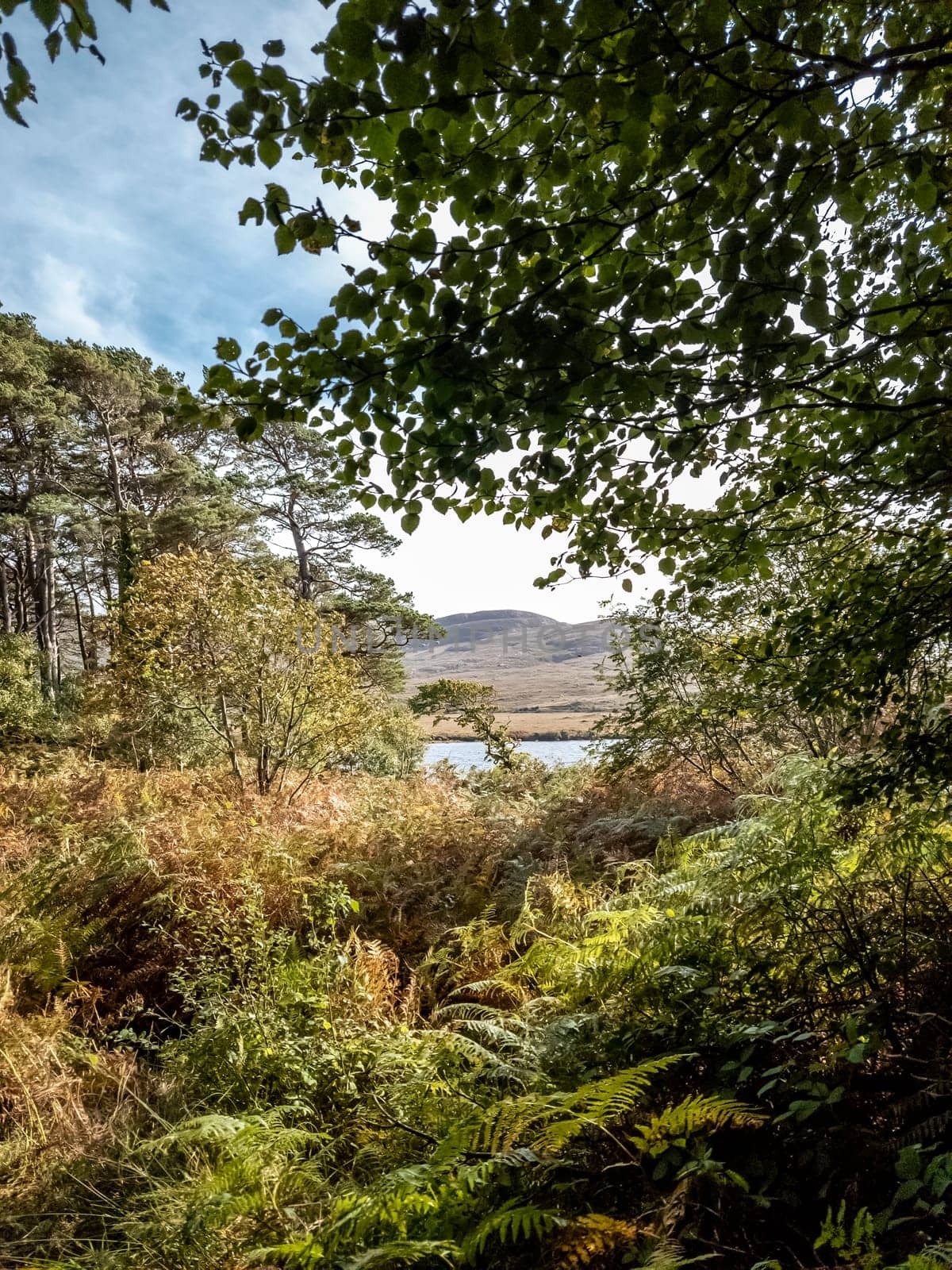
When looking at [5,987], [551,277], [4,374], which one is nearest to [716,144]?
[551,277]

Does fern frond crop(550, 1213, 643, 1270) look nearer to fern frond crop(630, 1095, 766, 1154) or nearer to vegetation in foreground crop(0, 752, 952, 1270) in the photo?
vegetation in foreground crop(0, 752, 952, 1270)

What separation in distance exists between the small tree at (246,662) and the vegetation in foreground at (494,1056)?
3608 millimetres

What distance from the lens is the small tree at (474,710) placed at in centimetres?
1194

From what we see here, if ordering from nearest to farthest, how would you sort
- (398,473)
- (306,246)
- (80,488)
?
(306,246) < (398,473) < (80,488)

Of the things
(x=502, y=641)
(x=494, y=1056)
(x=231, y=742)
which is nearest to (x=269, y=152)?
(x=494, y=1056)

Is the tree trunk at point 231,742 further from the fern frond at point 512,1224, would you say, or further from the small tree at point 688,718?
the fern frond at point 512,1224

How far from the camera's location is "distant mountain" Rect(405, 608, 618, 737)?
3406 inches

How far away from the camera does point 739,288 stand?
150 centimetres

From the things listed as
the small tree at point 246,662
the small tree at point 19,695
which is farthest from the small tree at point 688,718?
the small tree at point 19,695

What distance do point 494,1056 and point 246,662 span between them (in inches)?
282

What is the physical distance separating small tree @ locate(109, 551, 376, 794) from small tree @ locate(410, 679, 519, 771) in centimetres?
310

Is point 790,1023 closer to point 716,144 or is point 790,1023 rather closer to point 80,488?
point 716,144

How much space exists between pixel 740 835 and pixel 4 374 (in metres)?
23.9

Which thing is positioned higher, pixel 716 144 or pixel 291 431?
pixel 291 431
